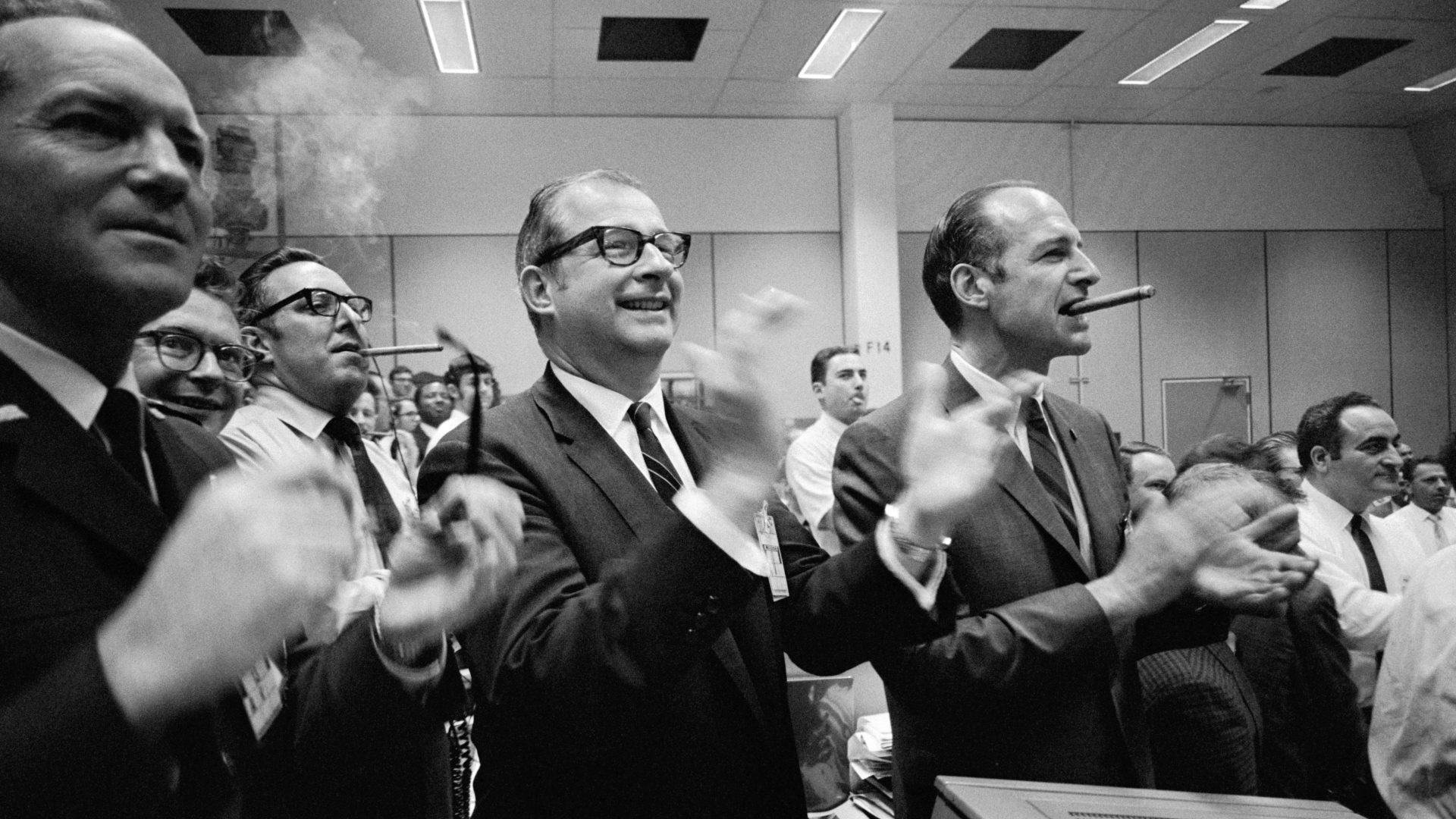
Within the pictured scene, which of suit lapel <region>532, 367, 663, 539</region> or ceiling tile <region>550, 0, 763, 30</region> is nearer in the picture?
suit lapel <region>532, 367, 663, 539</region>

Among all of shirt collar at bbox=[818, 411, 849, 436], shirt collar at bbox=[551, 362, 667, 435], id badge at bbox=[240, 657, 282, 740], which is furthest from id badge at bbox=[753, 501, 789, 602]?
shirt collar at bbox=[818, 411, 849, 436]

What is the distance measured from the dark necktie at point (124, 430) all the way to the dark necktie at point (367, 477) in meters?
1.21

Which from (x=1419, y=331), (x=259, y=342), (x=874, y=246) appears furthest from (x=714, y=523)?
(x=1419, y=331)

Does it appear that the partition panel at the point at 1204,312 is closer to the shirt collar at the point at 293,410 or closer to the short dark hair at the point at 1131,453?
the short dark hair at the point at 1131,453

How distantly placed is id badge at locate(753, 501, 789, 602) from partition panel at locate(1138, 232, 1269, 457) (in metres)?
7.08

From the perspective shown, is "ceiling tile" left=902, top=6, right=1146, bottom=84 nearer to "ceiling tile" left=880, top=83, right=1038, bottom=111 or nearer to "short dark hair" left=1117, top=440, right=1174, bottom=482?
"ceiling tile" left=880, top=83, right=1038, bottom=111

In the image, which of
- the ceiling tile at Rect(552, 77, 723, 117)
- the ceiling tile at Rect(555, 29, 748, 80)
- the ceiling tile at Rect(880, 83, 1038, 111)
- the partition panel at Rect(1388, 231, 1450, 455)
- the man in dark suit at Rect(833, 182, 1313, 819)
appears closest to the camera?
the man in dark suit at Rect(833, 182, 1313, 819)

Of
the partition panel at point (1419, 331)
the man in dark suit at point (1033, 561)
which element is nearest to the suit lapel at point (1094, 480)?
the man in dark suit at point (1033, 561)

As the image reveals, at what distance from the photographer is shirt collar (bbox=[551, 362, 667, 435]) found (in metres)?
1.24

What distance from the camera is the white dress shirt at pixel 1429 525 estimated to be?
11.7 ft

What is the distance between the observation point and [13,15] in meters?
0.63

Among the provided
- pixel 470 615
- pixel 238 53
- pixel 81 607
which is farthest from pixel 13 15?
pixel 238 53

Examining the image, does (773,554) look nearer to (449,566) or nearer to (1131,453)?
(449,566)

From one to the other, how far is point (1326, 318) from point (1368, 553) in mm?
5861
